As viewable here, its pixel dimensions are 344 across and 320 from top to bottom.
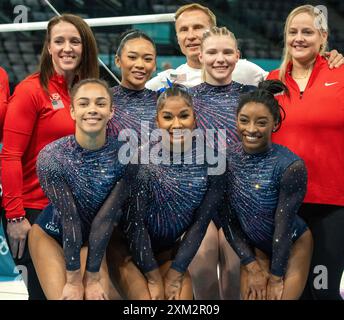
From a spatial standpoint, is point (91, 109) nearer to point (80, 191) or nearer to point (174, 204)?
point (80, 191)

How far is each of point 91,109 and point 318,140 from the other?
907 mm

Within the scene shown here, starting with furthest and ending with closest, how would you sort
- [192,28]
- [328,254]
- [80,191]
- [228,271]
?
[192,28] → [228,271] → [328,254] → [80,191]

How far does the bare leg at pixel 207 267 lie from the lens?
2.70 metres

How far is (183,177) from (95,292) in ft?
1.73

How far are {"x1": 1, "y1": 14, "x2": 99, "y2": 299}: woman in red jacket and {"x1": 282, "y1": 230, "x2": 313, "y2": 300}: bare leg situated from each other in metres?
0.98

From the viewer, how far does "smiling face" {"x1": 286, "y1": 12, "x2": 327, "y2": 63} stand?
104 inches

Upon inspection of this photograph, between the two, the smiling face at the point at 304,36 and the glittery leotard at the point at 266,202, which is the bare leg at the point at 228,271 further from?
the smiling face at the point at 304,36

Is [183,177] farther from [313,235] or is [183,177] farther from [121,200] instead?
[313,235]

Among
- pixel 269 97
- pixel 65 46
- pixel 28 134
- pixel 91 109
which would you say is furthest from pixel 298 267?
pixel 65 46

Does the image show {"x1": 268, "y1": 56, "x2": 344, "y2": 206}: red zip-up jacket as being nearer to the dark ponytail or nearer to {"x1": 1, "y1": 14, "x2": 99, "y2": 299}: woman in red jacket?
the dark ponytail

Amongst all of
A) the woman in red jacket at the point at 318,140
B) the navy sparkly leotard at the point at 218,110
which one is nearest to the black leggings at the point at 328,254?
the woman in red jacket at the point at 318,140

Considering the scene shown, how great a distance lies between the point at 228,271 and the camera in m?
2.70

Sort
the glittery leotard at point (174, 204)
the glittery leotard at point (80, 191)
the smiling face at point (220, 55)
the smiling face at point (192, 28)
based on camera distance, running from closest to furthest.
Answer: the glittery leotard at point (80, 191)
the glittery leotard at point (174, 204)
the smiling face at point (220, 55)
the smiling face at point (192, 28)

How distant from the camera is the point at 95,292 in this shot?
2354mm
